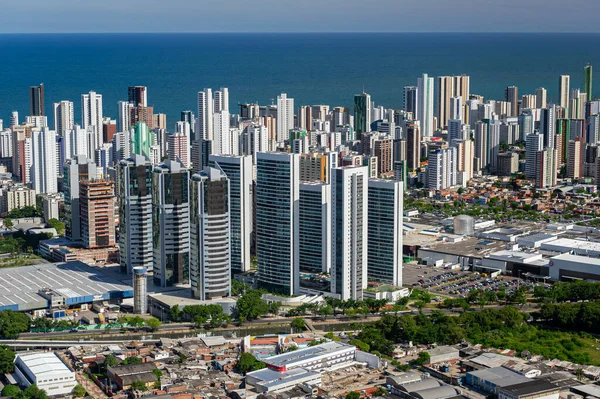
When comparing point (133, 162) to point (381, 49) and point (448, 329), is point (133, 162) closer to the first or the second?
point (448, 329)

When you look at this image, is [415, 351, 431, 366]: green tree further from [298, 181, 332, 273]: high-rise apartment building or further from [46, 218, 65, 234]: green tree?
[46, 218, 65, 234]: green tree

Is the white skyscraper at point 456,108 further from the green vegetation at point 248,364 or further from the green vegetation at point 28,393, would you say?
the green vegetation at point 28,393

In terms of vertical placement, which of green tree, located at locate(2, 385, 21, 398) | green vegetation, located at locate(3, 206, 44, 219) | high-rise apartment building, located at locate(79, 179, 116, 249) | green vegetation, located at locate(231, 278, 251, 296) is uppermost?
high-rise apartment building, located at locate(79, 179, 116, 249)

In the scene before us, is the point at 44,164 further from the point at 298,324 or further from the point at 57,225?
the point at 298,324

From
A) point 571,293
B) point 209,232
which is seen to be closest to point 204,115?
point 209,232

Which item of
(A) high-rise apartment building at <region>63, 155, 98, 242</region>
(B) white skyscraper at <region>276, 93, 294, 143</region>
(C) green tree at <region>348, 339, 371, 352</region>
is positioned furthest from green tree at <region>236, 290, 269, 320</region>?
(B) white skyscraper at <region>276, 93, 294, 143</region>
